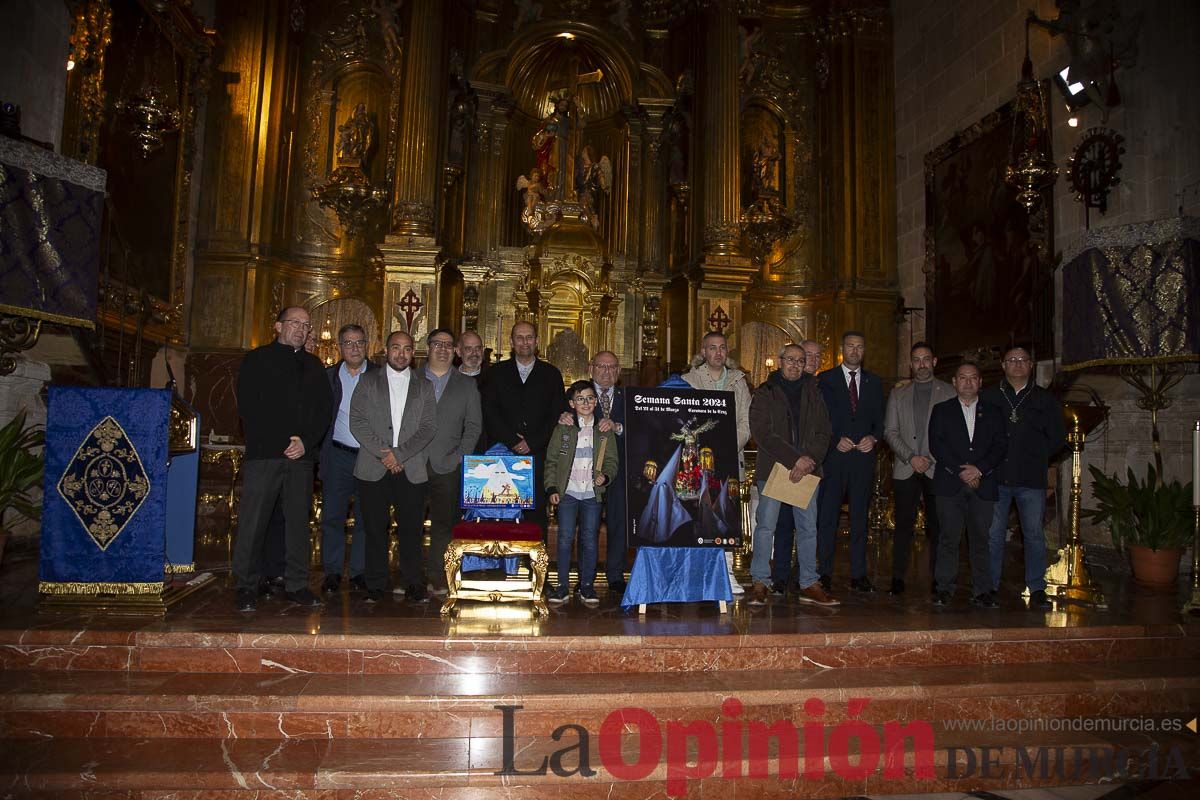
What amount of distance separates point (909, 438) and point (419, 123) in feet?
29.0

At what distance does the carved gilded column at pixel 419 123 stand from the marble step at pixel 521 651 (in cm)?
791

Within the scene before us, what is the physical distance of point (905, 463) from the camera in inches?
221

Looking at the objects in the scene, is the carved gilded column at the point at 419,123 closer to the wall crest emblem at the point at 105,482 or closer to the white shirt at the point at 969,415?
the wall crest emblem at the point at 105,482

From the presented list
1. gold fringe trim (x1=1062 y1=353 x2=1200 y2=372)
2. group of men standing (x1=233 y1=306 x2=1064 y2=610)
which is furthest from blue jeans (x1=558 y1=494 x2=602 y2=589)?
gold fringe trim (x1=1062 y1=353 x2=1200 y2=372)

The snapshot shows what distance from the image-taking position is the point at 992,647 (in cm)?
439

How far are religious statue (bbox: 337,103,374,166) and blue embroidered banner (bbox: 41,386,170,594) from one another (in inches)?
324

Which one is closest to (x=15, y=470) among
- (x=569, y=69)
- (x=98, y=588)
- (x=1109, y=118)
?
(x=98, y=588)

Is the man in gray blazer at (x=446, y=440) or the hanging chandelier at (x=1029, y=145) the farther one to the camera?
the hanging chandelier at (x=1029, y=145)

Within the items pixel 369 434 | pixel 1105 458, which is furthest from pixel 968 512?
pixel 369 434

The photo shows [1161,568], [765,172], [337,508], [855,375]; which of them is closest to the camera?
[337,508]

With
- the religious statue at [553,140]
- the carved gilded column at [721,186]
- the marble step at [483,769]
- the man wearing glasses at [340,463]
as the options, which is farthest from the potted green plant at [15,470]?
the religious statue at [553,140]

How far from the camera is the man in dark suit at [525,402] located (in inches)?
208

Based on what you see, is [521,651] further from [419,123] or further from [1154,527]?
[419,123]

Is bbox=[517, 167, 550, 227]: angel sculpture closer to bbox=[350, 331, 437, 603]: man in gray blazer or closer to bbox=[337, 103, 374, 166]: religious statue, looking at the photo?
bbox=[337, 103, 374, 166]: religious statue
